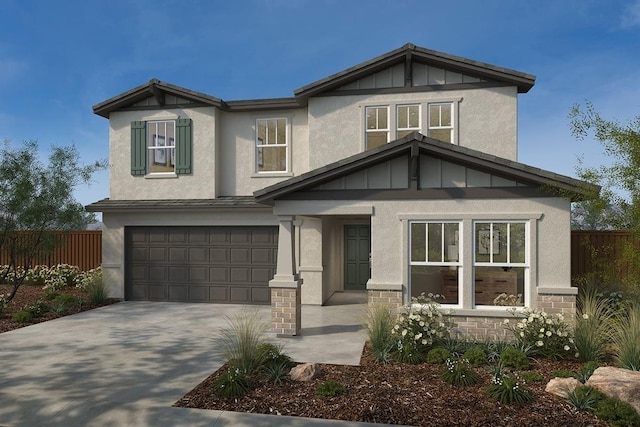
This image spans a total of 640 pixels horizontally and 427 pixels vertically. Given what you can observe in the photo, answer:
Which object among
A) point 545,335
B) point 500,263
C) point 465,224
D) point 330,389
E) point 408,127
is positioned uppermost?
point 408,127

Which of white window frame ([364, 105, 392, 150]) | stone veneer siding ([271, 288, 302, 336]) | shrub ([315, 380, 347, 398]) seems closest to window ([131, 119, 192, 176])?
white window frame ([364, 105, 392, 150])

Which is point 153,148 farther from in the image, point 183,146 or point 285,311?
point 285,311

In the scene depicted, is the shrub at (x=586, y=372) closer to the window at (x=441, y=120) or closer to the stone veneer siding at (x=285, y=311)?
the stone veneer siding at (x=285, y=311)

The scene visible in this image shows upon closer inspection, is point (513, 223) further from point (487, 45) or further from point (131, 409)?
point (487, 45)

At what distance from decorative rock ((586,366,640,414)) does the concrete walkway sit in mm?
3342

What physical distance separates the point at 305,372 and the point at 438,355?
2.34m

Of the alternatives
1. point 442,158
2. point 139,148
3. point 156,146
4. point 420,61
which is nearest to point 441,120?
point 420,61

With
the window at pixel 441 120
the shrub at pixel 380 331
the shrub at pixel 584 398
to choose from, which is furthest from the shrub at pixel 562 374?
the window at pixel 441 120

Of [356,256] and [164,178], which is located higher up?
[164,178]

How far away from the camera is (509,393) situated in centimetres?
556

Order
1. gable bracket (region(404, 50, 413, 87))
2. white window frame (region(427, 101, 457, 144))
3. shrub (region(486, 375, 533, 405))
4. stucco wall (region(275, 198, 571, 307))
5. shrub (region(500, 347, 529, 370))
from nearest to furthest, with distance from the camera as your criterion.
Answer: shrub (region(486, 375, 533, 405)) → shrub (region(500, 347, 529, 370)) → stucco wall (region(275, 198, 571, 307)) → white window frame (region(427, 101, 457, 144)) → gable bracket (region(404, 50, 413, 87))

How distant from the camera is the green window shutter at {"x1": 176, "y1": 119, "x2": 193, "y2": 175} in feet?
44.8

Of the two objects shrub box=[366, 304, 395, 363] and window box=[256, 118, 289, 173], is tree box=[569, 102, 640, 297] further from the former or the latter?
window box=[256, 118, 289, 173]

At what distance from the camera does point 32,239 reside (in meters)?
12.9
